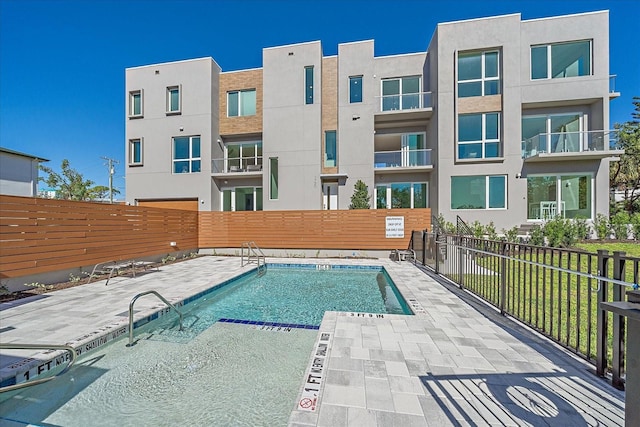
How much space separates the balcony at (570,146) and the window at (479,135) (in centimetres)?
152

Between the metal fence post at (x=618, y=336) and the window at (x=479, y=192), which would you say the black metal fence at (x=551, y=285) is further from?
the window at (x=479, y=192)

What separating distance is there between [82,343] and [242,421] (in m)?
2.69

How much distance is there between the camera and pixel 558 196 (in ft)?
41.9

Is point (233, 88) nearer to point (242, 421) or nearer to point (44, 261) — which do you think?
point (44, 261)

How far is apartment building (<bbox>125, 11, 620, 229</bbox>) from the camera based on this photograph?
12477 mm

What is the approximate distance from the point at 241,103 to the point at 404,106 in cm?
938

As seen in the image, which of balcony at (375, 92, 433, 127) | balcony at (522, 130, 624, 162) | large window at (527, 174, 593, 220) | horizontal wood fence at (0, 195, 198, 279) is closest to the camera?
horizontal wood fence at (0, 195, 198, 279)

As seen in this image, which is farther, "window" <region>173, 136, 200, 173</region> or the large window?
"window" <region>173, 136, 200, 173</region>

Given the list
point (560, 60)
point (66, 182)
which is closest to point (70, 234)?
point (560, 60)

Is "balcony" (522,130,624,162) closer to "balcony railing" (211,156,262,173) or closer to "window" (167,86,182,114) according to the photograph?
"balcony railing" (211,156,262,173)

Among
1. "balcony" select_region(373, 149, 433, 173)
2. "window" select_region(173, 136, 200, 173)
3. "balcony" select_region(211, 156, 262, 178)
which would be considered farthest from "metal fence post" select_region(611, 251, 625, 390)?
"window" select_region(173, 136, 200, 173)

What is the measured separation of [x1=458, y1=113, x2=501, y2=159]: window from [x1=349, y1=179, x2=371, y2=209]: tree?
16.7 feet

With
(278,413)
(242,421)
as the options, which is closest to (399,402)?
(278,413)

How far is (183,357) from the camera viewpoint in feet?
11.4
